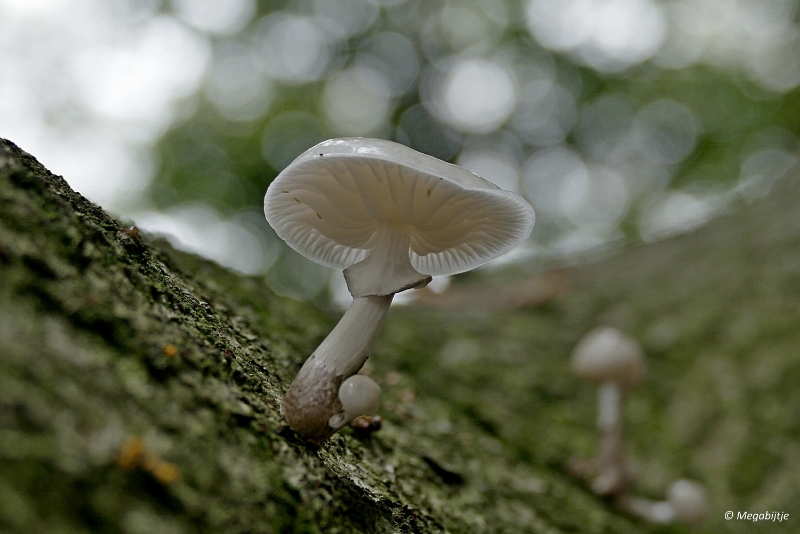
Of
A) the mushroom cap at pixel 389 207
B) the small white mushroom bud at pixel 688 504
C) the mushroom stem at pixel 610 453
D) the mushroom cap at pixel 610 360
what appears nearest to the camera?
the mushroom cap at pixel 389 207

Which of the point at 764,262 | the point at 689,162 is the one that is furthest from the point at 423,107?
the point at 764,262

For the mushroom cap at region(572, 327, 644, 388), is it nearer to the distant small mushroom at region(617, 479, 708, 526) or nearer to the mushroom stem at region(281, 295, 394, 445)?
the distant small mushroom at region(617, 479, 708, 526)

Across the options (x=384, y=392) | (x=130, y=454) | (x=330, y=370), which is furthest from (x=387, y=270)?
(x=384, y=392)

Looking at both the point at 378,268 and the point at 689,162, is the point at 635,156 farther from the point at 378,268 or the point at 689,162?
the point at 378,268

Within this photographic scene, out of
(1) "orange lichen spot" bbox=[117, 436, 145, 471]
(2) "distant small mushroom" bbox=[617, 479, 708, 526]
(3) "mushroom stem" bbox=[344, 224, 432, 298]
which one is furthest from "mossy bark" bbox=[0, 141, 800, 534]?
(3) "mushroom stem" bbox=[344, 224, 432, 298]

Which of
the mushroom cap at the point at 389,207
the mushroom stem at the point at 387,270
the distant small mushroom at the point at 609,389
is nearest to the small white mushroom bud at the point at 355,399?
the mushroom stem at the point at 387,270

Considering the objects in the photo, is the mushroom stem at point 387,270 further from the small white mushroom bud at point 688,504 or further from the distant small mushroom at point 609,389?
the small white mushroom bud at point 688,504

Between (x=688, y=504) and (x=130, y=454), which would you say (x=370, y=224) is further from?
(x=688, y=504)
